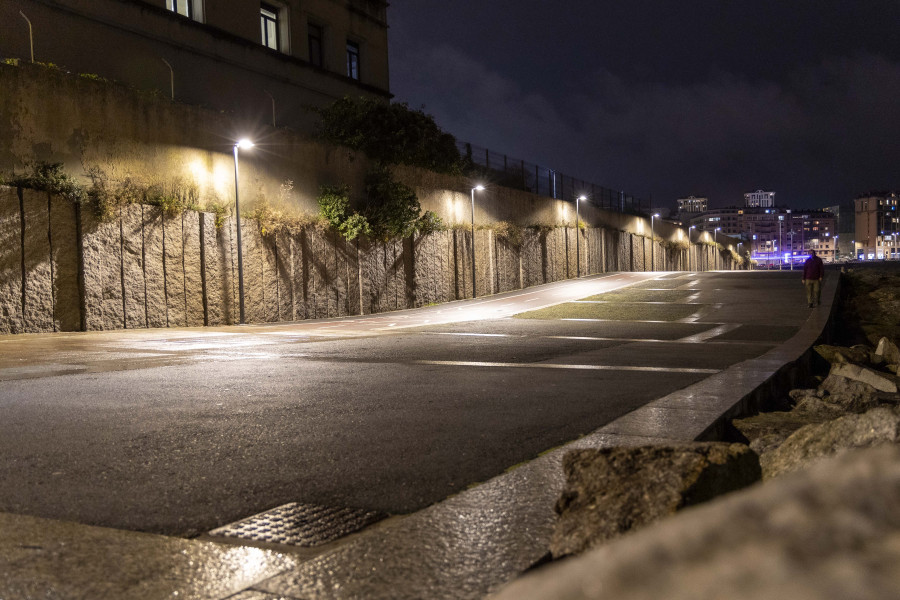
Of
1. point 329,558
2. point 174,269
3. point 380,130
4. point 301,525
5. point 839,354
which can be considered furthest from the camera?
point 380,130

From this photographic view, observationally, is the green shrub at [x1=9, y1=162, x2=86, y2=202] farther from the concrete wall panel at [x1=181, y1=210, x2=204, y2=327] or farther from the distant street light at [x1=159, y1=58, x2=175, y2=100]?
the distant street light at [x1=159, y1=58, x2=175, y2=100]

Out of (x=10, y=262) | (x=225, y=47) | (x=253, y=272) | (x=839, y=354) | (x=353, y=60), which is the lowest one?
(x=839, y=354)

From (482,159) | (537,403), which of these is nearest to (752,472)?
(537,403)

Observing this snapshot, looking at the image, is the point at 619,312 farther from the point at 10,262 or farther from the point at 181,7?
the point at 181,7

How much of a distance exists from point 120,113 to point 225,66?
32.8 ft

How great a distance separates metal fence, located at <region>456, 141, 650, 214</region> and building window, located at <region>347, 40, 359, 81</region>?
20.7 ft

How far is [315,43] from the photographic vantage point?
117ft

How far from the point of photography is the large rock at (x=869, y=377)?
1049 centimetres

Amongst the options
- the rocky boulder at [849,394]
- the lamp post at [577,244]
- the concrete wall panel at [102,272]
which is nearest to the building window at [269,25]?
the concrete wall panel at [102,272]

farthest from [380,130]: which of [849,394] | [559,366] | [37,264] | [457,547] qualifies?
[457,547]

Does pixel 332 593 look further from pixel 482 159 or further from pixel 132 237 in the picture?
pixel 482 159

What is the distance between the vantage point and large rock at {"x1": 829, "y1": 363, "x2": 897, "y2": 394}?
10492 millimetres

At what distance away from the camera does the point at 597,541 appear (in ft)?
10.1

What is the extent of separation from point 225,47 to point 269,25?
3.91 metres
